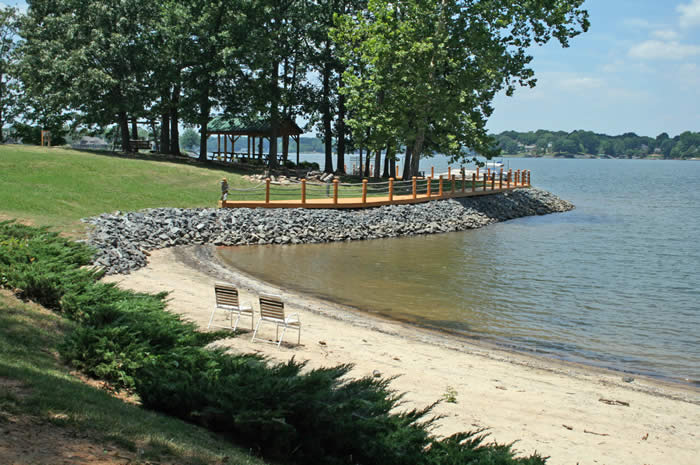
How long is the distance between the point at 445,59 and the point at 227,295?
1074 inches

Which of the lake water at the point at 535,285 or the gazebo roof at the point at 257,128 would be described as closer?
the lake water at the point at 535,285

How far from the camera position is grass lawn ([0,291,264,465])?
184 inches

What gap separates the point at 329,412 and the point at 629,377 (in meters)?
7.39

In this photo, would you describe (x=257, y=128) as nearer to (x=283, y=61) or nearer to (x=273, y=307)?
(x=283, y=61)

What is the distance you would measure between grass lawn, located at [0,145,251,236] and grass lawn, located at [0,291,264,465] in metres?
13.8

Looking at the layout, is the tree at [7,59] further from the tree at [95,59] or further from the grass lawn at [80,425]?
the grass lawn at [80,425]

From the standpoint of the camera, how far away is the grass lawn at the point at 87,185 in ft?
71.1

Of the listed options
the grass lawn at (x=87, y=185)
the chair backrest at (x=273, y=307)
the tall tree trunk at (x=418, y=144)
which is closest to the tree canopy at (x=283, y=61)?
the tall tree trunk at (x=418, y=144)

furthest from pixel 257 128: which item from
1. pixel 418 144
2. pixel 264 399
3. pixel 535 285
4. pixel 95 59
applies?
pixel 264 399

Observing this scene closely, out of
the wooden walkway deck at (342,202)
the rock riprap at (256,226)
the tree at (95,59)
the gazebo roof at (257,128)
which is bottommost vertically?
the rock riprap at (256,226)

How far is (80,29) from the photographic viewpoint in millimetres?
39469

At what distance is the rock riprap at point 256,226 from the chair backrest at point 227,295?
561cm

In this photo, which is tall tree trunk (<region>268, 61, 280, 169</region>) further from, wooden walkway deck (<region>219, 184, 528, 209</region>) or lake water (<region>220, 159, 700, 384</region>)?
lake water (<region>220, 159, 700, 384</region>)

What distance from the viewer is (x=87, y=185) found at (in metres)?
27.8
